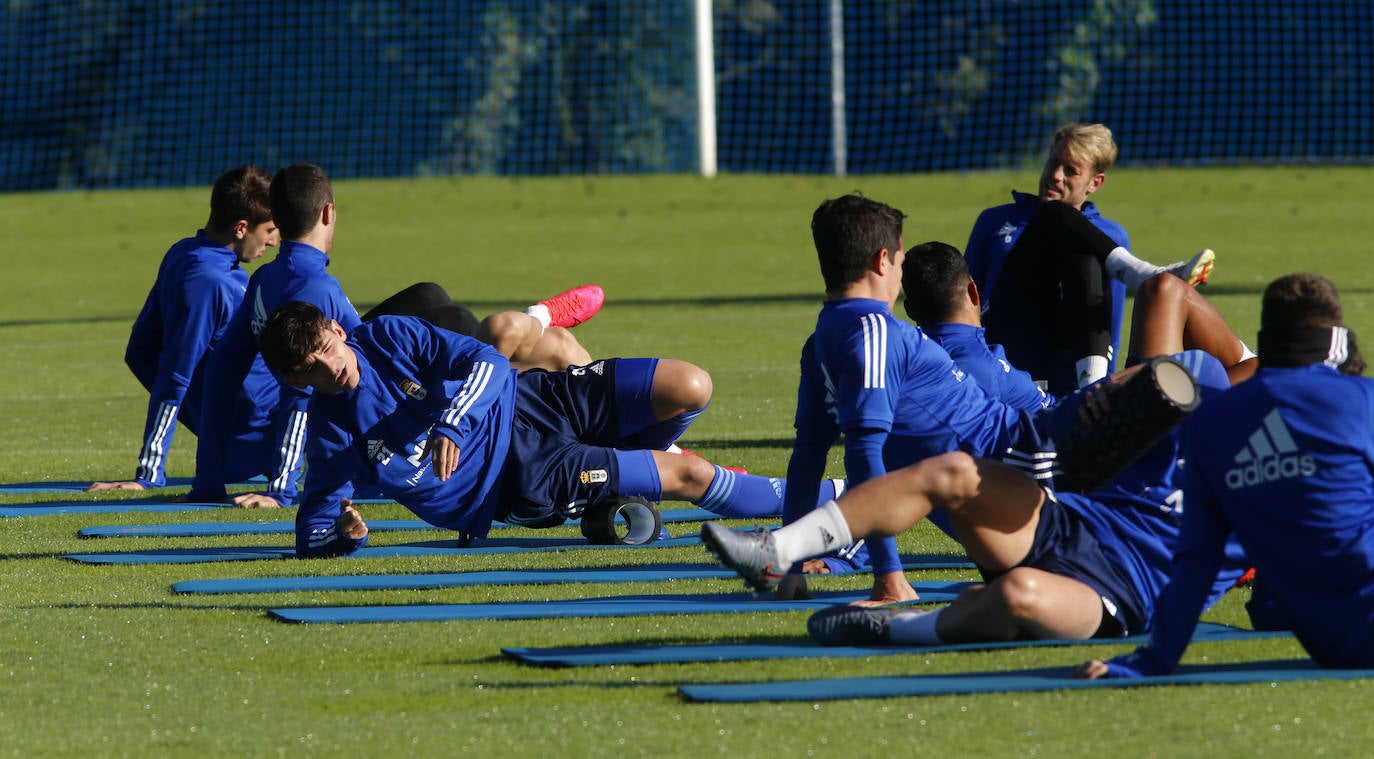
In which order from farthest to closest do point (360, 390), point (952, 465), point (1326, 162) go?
point (1326, 162) → point (360, 390) → point (952, 465)

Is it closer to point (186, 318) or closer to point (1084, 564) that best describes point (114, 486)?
point (186, 318)

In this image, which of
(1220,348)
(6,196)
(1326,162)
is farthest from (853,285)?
(6,196)

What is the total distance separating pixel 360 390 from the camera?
6473 mm

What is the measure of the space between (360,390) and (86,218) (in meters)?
22.1

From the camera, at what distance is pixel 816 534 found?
4523 mm

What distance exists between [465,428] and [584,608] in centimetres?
106

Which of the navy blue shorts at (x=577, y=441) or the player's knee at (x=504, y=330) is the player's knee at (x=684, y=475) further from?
the player's knee at (x=504, y=330)

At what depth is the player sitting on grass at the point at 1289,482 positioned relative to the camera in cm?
412

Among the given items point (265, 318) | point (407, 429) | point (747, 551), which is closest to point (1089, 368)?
point (407, 429)

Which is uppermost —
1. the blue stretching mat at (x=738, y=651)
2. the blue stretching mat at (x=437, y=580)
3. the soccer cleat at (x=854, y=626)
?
the soccer cleat at (x=854, y=626)

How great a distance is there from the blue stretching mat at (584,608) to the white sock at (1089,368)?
224 centimetres

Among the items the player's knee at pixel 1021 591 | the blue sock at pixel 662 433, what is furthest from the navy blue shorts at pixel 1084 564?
the blue sock at pixel 662 433

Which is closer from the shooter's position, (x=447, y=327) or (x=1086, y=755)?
(x=1086, y=755)

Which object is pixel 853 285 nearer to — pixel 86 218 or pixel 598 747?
pixel 598 747
